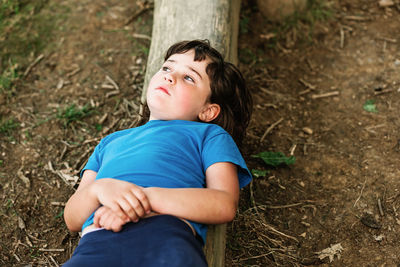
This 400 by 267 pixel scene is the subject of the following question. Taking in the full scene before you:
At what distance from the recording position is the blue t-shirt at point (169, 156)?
7.52 feet

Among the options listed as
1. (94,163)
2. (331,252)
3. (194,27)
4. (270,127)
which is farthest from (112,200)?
(270,127)

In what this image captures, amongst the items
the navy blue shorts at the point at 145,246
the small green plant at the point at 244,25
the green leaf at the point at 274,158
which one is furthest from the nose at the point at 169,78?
the small green plant at the point at 244,25

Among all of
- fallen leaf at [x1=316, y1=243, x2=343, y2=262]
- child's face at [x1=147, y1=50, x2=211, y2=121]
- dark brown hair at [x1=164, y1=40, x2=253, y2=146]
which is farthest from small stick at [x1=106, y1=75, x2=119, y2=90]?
fallen leaf at [x1=316, y1=243, x2=343, y2=262]

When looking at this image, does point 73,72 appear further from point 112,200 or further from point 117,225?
point 117,225

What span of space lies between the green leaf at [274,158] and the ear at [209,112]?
0.94 meters

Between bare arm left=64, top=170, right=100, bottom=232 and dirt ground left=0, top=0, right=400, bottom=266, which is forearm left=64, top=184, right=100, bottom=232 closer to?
bare arm left=64, top=170, right=100, bottom=232

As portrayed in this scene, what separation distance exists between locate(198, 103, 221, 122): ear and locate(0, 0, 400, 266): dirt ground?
89 cm

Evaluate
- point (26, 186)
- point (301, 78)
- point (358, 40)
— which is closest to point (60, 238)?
point (26, 186)

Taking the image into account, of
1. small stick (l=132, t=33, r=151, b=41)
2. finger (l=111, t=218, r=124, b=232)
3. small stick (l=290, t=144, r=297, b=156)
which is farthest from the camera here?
small stick (l=132, t=33, r=151, b=41)

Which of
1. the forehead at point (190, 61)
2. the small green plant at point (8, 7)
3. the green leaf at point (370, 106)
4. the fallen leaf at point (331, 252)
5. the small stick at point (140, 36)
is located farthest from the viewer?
the small green plant at point (8, 7)

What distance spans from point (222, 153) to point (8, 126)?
8.03 feet

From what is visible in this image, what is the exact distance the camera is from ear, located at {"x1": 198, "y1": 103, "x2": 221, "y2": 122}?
2738 mm

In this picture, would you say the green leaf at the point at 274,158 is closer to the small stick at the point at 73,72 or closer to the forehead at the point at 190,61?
the forehead at the point at 190,61

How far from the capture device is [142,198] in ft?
6.88
